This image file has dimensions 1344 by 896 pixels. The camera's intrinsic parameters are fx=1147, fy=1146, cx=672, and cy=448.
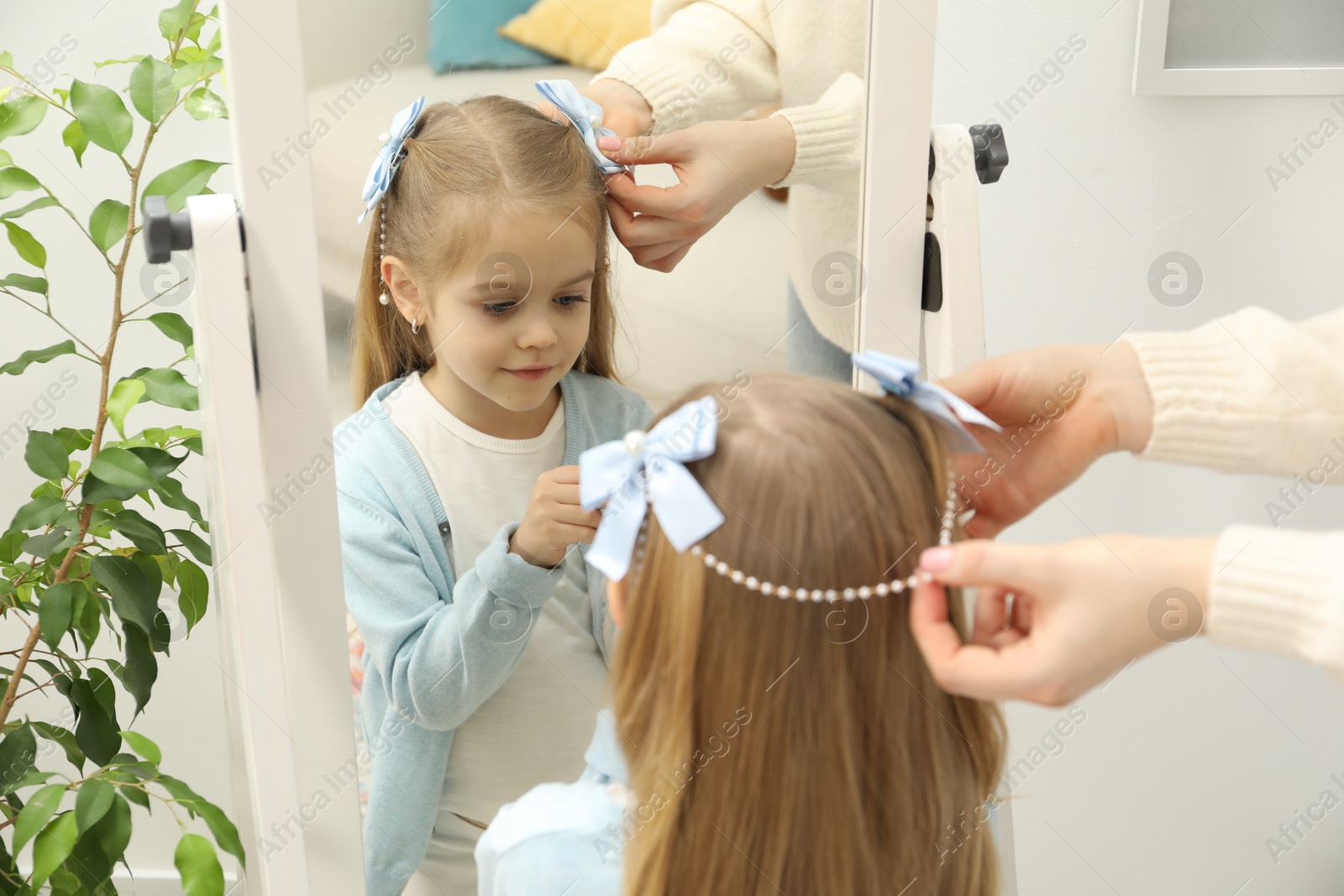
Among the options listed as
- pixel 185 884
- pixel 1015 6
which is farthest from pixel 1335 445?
pixel 185 884

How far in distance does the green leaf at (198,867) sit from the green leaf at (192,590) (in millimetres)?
187

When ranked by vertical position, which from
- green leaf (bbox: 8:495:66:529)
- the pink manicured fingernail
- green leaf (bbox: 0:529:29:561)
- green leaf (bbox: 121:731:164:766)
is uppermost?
the pink manicured fingernail

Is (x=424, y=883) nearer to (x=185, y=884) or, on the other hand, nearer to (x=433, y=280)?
(x=185, y=884)

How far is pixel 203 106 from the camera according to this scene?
2.84 feet

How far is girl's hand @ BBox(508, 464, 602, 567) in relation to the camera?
622mm

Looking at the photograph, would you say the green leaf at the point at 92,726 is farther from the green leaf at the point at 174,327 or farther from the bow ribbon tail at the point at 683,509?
the bow ribbon tail at the point at 683,509

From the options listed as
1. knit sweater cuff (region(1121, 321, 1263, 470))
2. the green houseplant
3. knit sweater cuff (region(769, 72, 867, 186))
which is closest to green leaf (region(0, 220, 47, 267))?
the green houseplant

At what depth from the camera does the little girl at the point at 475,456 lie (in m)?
0.61

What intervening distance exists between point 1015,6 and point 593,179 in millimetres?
617

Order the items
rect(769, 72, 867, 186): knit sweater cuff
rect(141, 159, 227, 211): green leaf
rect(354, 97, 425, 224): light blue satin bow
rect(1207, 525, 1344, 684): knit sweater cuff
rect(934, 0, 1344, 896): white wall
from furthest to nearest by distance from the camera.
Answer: rect(934, 0, 1344, 896): white wall < rect(141, 159, 227, 211): green leaf < rect(769, 72, 867, 186): knit sweater cuff < rect(354, 97, 425, 224): light blue satin bow < rect(1207, 525, 1344, 684): knit sweater cuff

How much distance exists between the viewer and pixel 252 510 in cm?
60

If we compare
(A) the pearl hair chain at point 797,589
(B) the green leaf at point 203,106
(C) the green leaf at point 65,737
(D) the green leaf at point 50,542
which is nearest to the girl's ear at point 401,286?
(A) the pearl hair chain at point 797,589

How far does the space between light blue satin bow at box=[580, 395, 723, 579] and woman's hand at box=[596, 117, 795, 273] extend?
148 millimetres

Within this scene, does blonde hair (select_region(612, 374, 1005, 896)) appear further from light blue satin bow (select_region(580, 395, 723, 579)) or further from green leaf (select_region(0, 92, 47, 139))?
green leaf (select_region(0, 92, 47, 139))
